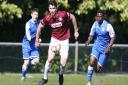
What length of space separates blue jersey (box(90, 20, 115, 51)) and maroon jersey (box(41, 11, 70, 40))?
4.58 feet

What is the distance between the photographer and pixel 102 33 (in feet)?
59.4

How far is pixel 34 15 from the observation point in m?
20.0

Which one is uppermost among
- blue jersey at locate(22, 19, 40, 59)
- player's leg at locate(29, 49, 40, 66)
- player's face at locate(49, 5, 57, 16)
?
player's face at locate(49, 5, 57, 16)

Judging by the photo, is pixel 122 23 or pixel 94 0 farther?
pixel 122 23

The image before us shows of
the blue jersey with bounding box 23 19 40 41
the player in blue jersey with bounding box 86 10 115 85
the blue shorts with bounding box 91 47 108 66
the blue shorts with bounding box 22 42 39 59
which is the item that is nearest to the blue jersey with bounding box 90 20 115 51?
the player in blue jersey with bounding box 86 10 115 85

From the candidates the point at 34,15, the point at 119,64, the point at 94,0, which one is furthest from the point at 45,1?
the point at 34,15

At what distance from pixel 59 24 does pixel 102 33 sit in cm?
181

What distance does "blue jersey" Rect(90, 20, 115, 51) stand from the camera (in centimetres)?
1797

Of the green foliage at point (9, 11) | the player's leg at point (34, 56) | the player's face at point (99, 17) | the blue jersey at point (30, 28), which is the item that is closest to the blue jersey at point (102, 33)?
the player's face at point (99, 17)

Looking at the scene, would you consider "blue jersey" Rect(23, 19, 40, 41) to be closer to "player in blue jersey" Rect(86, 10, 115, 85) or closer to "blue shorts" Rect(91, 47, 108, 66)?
"player in blue jersey" Rect(86, 10, 115, 85)

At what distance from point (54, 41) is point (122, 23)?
11644mm

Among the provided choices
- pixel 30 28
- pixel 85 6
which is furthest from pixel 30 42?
pixel 85 6

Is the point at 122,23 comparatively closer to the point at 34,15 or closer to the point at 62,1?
the point at 62,1

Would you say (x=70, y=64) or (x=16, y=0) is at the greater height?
(x=16, y=0)
